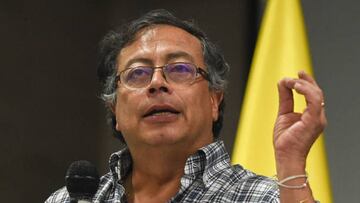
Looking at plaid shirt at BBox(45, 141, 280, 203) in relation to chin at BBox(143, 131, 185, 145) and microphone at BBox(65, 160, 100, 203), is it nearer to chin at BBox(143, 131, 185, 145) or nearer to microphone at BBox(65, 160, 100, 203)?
chin at BBox(143, 131, 185, 145)

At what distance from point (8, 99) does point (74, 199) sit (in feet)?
6.51

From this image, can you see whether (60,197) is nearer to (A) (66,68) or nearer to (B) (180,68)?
(B) (180,68)

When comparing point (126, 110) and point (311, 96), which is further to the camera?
point (126, 110)

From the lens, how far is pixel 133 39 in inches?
69.9

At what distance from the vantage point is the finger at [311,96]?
1238mm

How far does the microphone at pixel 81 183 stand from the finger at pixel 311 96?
1.46 feet

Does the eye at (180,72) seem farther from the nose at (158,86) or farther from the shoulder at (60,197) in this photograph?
the shoulder at (60,197)

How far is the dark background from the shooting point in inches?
122

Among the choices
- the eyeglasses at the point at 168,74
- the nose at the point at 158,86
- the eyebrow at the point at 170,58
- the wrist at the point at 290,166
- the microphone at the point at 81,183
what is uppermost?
the eyebrow at the point at 170,58

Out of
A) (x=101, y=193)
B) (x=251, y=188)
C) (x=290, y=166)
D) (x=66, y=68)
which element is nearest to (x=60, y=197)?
(x=101, y=193)

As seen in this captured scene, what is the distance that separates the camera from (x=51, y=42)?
3.26 meters

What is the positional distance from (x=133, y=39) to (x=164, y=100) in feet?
0.81

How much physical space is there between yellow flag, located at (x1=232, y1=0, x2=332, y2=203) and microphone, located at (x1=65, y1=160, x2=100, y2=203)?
0.96 meters

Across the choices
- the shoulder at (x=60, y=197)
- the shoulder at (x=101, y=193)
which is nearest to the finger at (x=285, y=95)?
the shoulder at (x=101, y=193)
